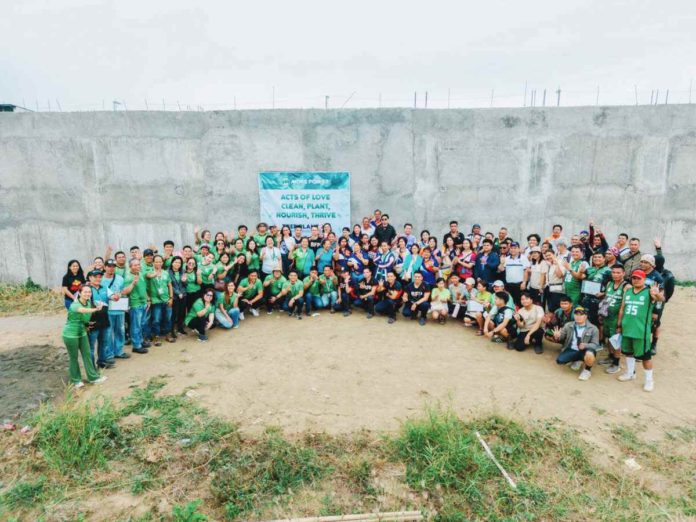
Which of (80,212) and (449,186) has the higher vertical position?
(449,186)

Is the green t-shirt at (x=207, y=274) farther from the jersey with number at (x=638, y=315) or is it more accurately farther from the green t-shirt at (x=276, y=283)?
the jersey with number at (x=638, y=315)

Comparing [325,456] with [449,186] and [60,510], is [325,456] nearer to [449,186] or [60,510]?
[60,510]

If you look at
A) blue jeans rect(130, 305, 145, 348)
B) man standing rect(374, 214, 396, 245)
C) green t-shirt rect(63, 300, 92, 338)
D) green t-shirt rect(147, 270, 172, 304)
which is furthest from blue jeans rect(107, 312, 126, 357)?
man standing rect(374, 214, 396, 245)

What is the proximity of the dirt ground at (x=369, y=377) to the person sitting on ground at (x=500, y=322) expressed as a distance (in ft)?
0.76

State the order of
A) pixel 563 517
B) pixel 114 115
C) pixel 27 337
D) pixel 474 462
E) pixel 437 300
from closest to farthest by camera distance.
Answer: pixel 563 517 → pixel 474 462 → pixel 27 337 → pixel 437 300 → pixel 114 115

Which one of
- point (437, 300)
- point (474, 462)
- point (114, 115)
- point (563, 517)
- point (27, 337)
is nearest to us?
point (563, 517)

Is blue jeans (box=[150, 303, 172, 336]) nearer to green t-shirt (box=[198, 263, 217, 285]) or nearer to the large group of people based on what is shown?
the large group of people

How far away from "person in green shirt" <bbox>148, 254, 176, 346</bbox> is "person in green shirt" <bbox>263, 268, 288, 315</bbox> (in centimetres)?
189

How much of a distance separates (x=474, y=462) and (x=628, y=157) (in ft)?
29.3

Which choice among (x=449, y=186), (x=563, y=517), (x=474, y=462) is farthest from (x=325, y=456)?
(x=449, y=186)

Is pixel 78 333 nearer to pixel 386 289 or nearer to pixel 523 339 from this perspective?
pixel 386 289

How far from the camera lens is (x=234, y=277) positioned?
8531mm

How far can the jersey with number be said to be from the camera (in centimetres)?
563

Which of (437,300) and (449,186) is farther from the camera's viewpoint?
(449,186)
